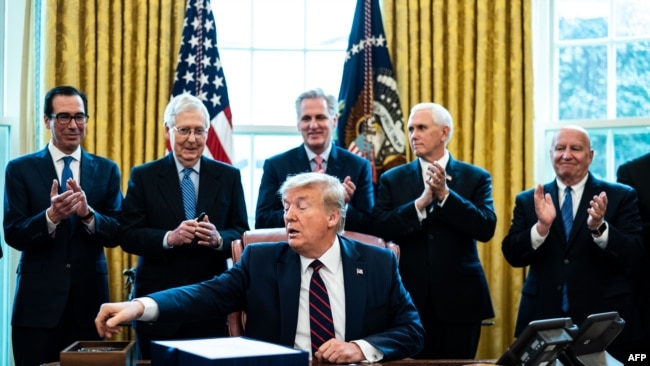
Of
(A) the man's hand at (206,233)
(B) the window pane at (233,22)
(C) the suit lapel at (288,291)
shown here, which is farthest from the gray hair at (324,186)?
(B) the window pane at (233,22)

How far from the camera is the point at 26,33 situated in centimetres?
594

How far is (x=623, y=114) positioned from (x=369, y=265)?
3323 mm

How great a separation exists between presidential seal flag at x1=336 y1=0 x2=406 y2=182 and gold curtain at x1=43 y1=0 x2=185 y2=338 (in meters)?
1.20

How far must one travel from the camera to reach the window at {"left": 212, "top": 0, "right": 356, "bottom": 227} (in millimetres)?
6348

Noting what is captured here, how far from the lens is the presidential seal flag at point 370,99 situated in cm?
586

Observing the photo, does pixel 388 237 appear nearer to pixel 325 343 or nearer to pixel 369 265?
pixel 369 265

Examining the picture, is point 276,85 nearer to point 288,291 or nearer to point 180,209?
point 180,209

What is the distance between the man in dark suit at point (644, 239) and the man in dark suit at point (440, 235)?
2.71 ft

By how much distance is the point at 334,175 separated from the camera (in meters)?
4.93

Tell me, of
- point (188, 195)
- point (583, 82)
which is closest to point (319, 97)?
point (188, 195)

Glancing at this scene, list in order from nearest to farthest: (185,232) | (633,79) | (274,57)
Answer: (185,232) → (633,79) → (274,57)

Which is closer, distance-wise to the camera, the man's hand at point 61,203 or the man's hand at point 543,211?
the man's hand at point 61,203

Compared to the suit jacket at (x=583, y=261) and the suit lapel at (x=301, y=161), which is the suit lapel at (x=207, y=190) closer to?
the suit lapel at (x=301, y=161)

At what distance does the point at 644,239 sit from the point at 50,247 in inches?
123
